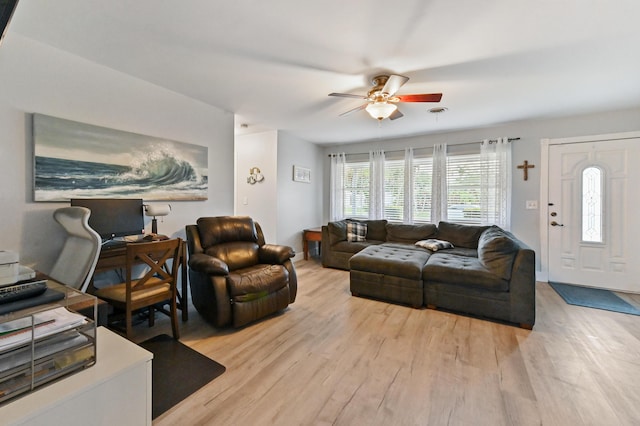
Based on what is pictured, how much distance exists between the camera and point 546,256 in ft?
12.9

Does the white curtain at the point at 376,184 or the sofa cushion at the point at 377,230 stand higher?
the white curtain at the point at 376,184

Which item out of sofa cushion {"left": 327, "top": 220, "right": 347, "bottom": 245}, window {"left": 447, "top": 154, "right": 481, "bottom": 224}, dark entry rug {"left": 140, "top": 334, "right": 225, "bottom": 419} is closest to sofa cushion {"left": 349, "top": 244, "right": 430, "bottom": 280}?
sofa cushion {"left": 327, "top": 220, "right": 347, "bottom": 245}

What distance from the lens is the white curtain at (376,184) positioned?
5.14 m

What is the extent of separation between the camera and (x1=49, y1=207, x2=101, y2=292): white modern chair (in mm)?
1630

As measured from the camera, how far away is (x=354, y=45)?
205cm

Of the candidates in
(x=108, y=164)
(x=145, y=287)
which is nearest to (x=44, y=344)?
(x=145, y=287)

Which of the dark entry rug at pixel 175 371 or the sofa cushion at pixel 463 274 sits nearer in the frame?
the dark entry rug at pixel 175 371

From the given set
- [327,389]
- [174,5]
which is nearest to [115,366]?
[327,389]

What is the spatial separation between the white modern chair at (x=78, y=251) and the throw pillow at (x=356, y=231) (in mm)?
3630

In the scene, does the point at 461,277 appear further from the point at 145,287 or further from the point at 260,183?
the point at 260,183

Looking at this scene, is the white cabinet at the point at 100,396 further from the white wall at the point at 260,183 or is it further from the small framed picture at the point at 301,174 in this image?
the small framed picture at the point at 301,174

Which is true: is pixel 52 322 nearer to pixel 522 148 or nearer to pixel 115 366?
pixel 115 366

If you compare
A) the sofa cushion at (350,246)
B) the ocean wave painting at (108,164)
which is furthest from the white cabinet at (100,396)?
the sofa cushion at (350,246)

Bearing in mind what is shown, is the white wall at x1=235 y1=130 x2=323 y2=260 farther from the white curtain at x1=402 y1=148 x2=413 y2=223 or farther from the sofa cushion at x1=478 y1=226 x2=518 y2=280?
the sofa cushion at x1=478 y1=226 x2=518 y2=280
